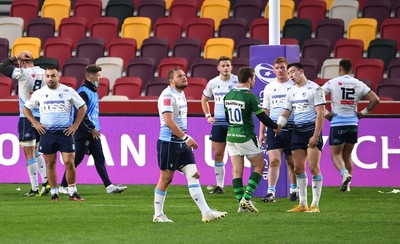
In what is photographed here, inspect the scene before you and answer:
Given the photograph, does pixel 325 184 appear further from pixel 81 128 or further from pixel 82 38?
pixel 82 38

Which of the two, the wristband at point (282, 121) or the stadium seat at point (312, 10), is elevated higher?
the stadium seat at point (312, 10)

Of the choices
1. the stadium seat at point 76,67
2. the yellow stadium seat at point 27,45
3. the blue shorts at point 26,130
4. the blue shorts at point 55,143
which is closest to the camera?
the blue shorts at point 55,143

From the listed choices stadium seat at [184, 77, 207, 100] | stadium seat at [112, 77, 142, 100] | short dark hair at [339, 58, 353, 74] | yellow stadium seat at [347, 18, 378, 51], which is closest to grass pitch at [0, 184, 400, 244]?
short dark hair at [339, 58, 353, 74]

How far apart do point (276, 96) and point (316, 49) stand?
7205 millimetres

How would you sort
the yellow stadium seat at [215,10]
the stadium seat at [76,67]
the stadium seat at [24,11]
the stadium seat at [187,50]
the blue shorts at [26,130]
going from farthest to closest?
1. the stadium seat at [24,11]
2. the yellow stadium seat at [215,10]
3. the stadium seat at [187,50]
4. the stadium seat at [76,67]
5. the blue shorts at [26,130]

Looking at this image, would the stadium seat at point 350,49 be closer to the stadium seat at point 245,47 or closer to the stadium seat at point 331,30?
the stadium seat at point 331,30

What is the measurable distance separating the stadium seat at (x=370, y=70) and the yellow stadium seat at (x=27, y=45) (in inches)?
281

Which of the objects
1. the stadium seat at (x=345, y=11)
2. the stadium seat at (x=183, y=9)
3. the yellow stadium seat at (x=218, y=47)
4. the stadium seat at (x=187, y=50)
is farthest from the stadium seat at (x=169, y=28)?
the stadium seat at (x=345, y=11)

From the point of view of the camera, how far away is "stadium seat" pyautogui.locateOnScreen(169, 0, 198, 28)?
26641 millimetres

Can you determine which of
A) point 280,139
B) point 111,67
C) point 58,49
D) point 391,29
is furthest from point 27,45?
point 280,139

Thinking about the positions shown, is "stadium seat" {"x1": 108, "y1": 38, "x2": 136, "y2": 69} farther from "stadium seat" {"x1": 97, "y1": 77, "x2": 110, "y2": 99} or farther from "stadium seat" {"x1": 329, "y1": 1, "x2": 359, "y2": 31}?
"stadium seat" {"x1": 329, "y1": 1, "x2": 359, "y2": 31}

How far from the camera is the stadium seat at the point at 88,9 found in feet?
89.4

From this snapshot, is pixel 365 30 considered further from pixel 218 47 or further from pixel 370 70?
pixel 218 47

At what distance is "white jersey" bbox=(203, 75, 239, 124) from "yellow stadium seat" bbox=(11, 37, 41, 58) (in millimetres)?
7669
